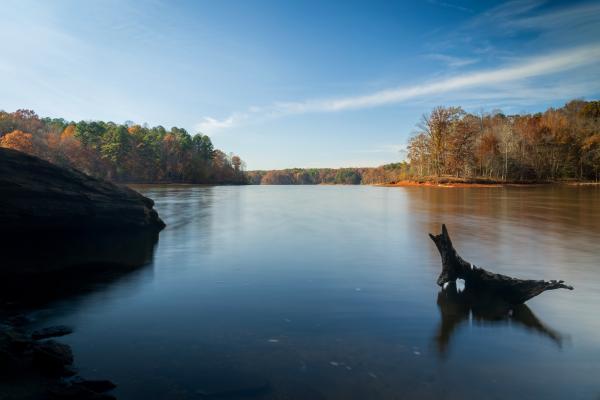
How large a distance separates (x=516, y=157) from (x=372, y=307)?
7898 centimetres

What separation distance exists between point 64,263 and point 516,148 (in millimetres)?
81565

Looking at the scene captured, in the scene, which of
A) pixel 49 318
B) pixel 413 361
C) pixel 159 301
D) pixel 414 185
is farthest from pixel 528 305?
pixel 414 185

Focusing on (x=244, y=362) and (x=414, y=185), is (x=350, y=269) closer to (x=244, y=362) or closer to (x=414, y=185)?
(x=244, y=362)

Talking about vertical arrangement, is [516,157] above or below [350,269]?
above

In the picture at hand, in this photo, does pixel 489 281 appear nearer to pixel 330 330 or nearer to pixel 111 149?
pixel 330 330

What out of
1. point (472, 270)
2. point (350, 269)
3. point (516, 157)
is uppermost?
point (516, 157)

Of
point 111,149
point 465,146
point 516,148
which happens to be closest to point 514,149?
point 516,148

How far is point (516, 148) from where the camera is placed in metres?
71.1

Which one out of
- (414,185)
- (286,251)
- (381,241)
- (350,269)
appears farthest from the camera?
(414,185)

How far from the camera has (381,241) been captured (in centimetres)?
1188

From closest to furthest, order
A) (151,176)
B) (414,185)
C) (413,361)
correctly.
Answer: (413,361)
(414,185)
(151,176)

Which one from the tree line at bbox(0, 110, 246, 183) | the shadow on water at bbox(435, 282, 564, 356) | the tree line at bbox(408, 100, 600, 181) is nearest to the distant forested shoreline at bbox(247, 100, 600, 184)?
the tree line at bbox(408, 100, 600, 181)

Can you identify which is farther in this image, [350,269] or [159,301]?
[350,269]

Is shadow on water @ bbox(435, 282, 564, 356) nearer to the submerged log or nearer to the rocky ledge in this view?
the submerged log
